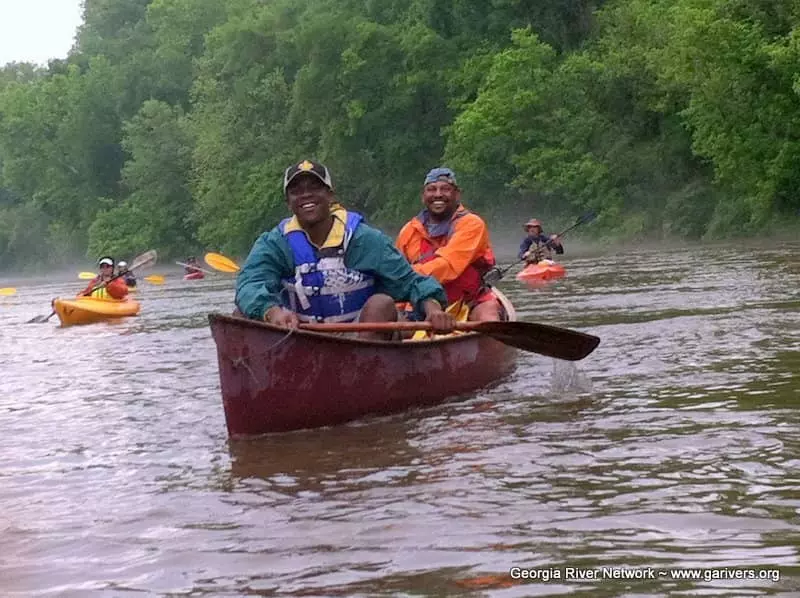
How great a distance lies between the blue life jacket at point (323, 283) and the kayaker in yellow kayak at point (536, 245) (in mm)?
11213

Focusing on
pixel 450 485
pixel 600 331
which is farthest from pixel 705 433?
pixel 600 331

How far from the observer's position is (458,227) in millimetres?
8367

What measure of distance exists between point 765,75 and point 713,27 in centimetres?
153

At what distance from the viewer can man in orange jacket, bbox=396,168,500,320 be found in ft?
27.0

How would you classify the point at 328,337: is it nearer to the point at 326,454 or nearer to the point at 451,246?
the point at 326,454

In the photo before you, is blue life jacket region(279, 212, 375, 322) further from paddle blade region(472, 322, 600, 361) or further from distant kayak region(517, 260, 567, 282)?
distant kayak region(517, 260, 567, 282)

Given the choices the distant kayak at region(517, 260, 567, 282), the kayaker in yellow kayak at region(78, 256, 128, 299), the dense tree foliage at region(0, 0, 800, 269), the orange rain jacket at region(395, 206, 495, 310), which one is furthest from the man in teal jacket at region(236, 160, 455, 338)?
the dense tree foliage at region(0, 0, 800, 269)

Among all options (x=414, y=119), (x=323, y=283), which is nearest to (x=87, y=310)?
(x=323, y=283)

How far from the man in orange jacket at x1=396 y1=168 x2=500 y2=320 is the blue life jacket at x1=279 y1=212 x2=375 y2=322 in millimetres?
1369

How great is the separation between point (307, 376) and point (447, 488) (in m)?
1.67

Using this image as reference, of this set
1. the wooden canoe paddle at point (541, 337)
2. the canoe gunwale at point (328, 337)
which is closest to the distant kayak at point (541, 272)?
the wooden canoe paddle at point (541, 337)

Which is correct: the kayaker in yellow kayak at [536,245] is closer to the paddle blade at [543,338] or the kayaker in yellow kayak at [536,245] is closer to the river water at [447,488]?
the river water at [447,488]

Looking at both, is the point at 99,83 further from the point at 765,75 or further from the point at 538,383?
the point at 538,383

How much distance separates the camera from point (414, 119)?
44438mm
